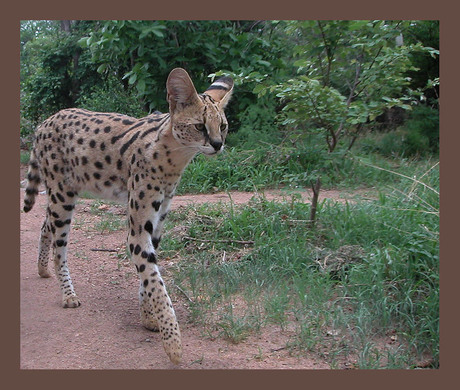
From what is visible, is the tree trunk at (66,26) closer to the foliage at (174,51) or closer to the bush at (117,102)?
the bush at (117,102)

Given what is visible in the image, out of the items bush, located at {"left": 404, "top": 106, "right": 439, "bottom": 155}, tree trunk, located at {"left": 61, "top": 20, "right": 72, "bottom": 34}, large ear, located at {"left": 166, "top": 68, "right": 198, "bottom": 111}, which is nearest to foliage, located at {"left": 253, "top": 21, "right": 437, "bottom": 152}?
large ear, located at {"left": 166, "top": 68, "right": 198, "bottom": 111}

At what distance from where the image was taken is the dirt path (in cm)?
443

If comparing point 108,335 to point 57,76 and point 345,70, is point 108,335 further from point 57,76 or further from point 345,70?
point 57,76

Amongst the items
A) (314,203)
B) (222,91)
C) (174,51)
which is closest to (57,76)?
(174,51)

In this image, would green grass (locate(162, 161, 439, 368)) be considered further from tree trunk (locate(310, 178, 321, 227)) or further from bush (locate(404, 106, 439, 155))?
bush (locate(404, 106, 439, 155))

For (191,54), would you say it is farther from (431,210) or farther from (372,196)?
(431,210)

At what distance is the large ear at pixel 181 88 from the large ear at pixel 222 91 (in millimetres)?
347

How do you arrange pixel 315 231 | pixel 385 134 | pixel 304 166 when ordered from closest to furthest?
pixel 315 231 → pixel 304 166 → pixel 385 134

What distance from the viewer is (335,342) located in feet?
15.3

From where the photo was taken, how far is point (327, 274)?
5520 mm

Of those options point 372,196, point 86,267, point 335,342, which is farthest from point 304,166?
point 335,342

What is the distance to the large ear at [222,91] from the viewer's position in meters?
5.06

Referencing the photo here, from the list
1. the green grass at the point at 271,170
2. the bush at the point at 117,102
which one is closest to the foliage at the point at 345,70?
the green grass at the point at 271,170

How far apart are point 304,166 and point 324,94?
10.5 feet
